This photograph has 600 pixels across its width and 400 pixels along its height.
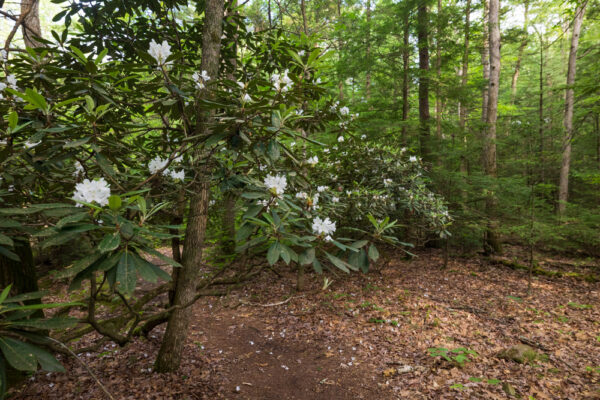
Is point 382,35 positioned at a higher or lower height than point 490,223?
higher

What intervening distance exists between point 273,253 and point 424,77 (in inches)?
247

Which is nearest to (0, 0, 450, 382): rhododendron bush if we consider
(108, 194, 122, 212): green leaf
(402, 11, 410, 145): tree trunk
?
(108, 194, 122, 212): green leaf

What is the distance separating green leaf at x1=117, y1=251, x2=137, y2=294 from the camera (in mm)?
990

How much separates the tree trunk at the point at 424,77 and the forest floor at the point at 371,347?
3.08 m

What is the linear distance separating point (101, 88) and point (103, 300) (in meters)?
3.84

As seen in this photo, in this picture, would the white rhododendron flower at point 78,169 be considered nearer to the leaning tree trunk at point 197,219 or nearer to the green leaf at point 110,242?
the leaning tree trunk at point 197,219

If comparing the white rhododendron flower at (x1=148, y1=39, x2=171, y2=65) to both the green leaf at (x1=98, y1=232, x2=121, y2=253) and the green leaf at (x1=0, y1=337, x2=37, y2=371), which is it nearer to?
the green leaf at (x1=98, y1=232, x2=121, y2=253)

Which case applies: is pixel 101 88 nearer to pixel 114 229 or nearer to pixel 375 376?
pixel 114 229

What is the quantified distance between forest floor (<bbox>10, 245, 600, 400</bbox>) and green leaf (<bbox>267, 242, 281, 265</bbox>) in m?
0.46

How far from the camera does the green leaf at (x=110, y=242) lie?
97 centimetres

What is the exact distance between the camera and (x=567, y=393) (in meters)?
2.53

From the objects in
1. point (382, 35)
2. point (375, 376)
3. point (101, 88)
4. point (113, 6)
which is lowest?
point (375, 376)

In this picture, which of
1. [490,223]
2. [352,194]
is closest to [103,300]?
[352,194]

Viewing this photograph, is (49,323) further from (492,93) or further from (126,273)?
(492,93)
